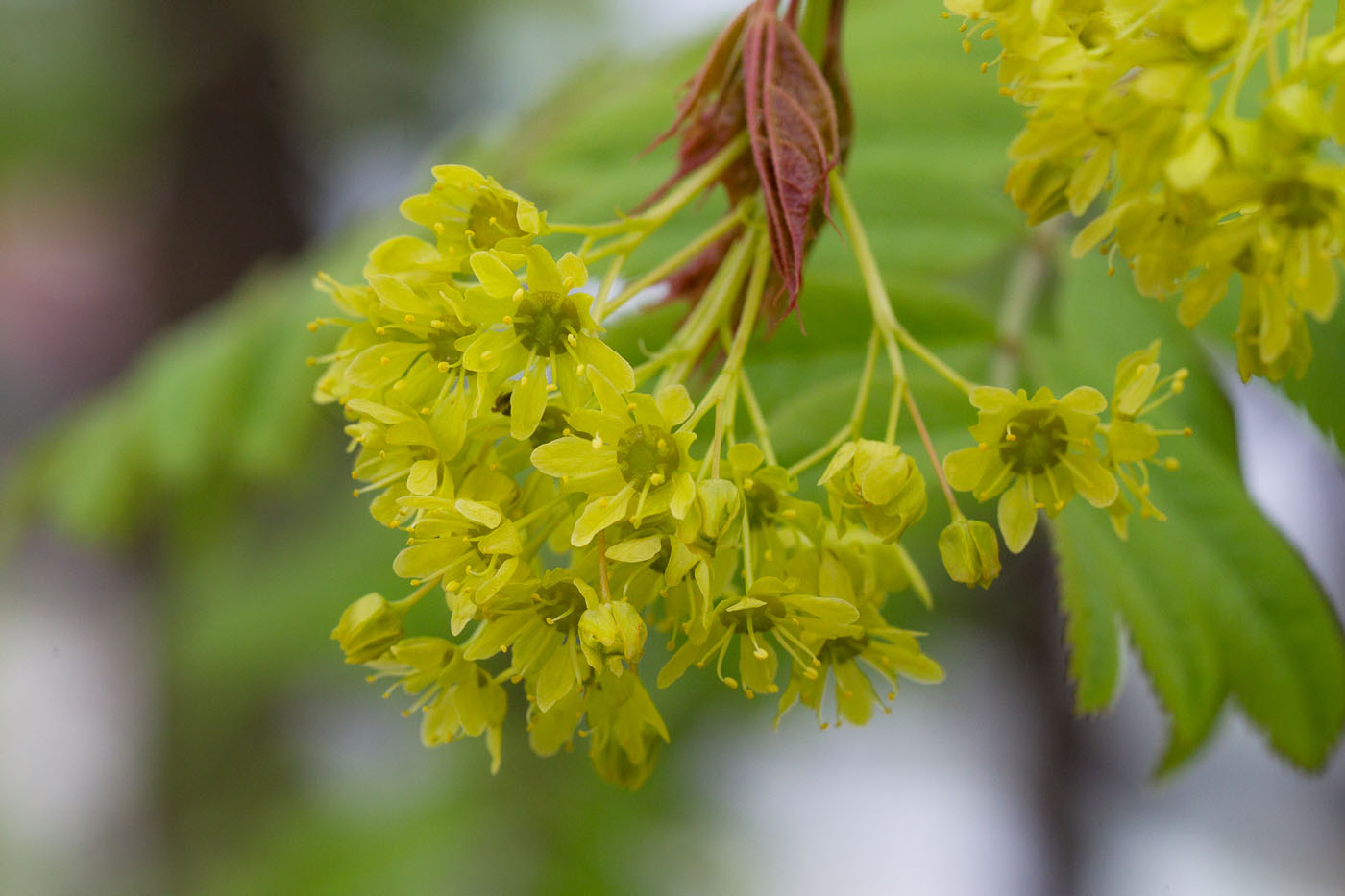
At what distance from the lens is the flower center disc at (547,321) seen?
2.29 ft

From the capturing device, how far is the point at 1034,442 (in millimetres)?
726

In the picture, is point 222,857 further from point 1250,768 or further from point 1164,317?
point 1164,317

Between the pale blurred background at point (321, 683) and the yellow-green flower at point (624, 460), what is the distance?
59cm

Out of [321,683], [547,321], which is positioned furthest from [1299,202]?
[321,683]

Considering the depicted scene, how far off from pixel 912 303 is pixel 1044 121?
0.41 metres

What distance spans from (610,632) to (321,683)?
2.42 meters

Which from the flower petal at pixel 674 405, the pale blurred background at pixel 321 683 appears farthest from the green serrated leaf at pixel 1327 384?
the flower petal at pixel 674 405

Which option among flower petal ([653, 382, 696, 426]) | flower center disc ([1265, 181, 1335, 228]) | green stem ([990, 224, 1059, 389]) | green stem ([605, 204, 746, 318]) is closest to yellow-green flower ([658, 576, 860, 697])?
flower petal ([653, 382, 696, 426])

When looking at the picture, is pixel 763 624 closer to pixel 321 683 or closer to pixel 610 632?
pixel 610 632

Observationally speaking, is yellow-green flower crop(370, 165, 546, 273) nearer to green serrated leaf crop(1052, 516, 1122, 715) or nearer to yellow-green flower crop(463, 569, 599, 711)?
yellow-green flower crop(463, 569, 599, 711)

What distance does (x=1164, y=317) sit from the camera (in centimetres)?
108

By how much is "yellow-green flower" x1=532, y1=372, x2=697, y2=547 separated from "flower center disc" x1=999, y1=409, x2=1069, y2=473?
0.71 feet

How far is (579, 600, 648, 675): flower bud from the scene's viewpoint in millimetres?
645

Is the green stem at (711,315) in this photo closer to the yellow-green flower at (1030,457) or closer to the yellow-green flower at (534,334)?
the yellow-green flower at (534,334)
